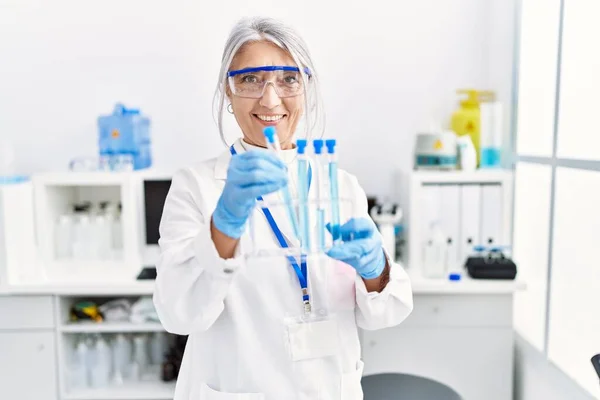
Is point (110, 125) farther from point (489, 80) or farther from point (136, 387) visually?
point (489, 80)

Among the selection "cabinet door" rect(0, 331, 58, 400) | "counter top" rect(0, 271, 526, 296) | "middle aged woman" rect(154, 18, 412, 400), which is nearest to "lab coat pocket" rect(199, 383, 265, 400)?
"middle aged woman" rect(154, 18, 412, 400)

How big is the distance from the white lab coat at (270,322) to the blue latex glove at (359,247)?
12cm

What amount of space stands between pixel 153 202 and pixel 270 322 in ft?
5.04

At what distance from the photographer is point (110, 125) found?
2717mm

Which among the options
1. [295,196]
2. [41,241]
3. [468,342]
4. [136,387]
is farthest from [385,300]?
[41,241]

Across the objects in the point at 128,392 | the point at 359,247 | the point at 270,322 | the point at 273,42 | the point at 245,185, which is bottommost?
the point at 128,392

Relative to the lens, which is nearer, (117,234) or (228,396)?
(228,396)

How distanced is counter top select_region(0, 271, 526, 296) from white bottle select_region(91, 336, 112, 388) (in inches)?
13.3

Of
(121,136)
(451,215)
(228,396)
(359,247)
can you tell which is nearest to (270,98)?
(359,247)

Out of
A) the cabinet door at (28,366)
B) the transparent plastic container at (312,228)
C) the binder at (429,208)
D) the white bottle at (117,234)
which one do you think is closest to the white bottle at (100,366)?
the cabinet door at (28,366)

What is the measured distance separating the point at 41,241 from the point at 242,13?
1.46 m

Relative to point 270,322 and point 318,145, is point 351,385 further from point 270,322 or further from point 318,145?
point 318,145

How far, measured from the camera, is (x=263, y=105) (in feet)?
4.00

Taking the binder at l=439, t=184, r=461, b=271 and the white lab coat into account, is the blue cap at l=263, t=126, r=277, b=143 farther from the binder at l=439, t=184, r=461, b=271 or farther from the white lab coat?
the binder at l=439, t=184, r=461, b=271
